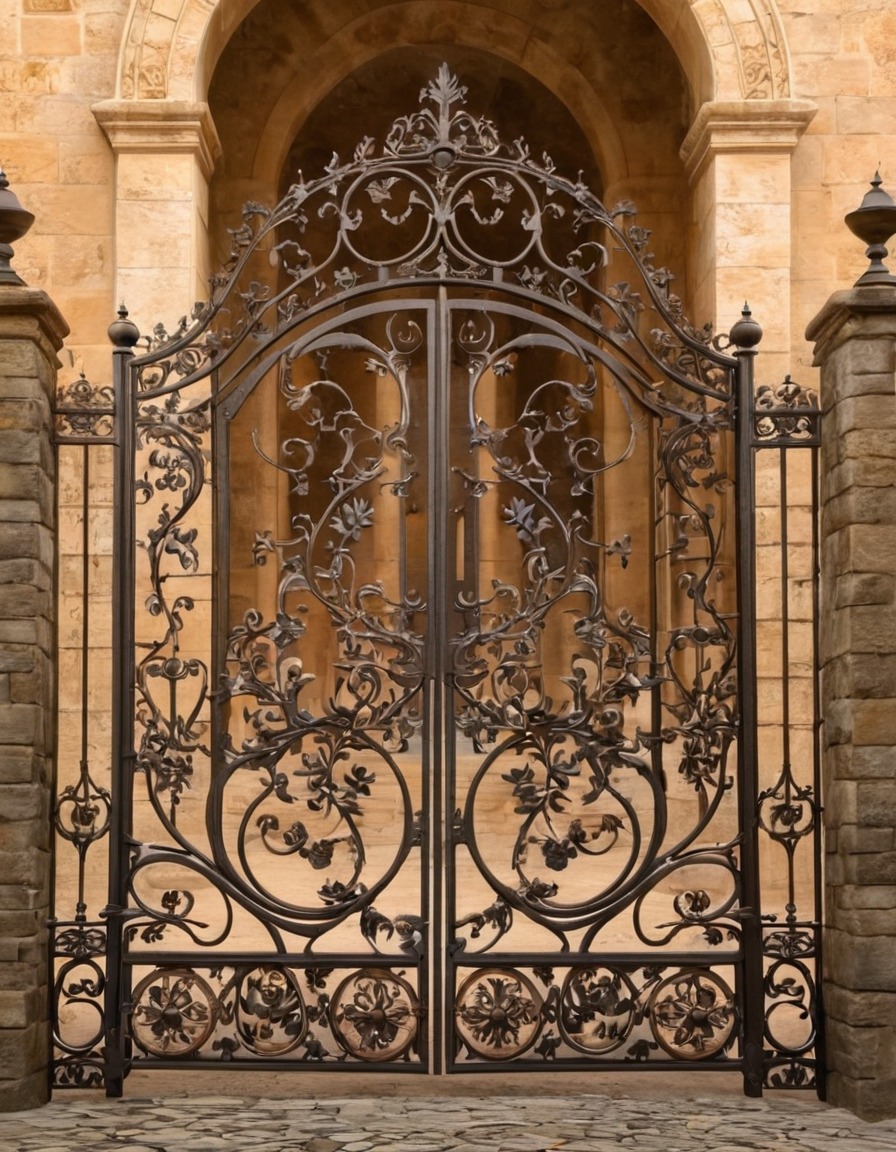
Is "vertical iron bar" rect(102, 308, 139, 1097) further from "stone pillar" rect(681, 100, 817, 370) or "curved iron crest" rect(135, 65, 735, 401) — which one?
"stone pillar" rect(681, 100, 817, 370)

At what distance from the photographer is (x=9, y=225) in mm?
5598

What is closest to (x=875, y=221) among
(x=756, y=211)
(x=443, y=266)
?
(x=443, y=266)

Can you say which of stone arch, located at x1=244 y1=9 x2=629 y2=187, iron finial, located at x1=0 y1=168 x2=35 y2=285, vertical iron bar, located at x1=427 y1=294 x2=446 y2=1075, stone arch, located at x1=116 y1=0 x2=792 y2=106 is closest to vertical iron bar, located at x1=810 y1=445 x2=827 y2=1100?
vertical iron bar, located at x1=427 y1=294 x2=446 y2=1075

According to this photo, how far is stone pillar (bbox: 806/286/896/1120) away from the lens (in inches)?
207

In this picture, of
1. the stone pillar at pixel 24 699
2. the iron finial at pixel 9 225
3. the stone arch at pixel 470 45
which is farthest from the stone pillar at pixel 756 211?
the stone pillar at pixel 24 699

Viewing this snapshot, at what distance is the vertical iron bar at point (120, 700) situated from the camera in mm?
5449

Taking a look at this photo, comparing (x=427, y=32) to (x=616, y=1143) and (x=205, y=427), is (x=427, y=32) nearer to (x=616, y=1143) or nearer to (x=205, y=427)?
(x=205, y=427)

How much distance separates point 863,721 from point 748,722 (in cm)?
41

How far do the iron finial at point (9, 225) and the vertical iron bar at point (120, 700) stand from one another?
0.41m

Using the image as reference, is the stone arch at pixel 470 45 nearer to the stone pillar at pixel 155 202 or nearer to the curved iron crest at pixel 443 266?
the stone pillar at pixel 155 202

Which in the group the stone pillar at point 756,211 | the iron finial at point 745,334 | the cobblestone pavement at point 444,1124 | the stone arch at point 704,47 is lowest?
the cobblestone pavement at point 444,1124

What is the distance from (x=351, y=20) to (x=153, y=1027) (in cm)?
1097

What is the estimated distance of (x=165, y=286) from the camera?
9.92m

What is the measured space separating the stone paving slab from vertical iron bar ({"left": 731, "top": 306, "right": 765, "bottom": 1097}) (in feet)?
0.83
